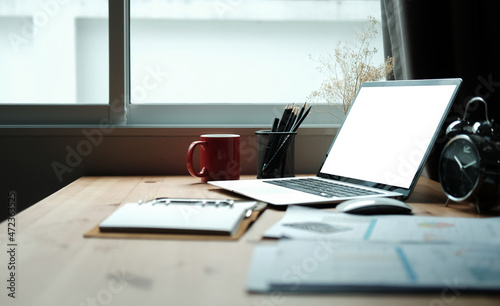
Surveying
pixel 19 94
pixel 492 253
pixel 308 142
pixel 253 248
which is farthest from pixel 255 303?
pixel 19 94

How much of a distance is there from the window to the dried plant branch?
0.16 feet

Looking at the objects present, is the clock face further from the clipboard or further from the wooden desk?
the clipboard

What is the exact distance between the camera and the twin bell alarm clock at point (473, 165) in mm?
896

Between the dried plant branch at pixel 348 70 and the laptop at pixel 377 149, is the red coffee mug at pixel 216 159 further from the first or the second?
the dried plant branch at pixel 348 70

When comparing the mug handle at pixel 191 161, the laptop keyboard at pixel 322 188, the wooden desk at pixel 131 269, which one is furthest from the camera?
the mug handle at pixel 191 161

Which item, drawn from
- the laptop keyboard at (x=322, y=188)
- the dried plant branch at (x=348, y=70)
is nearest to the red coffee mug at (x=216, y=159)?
the laptop keyboard at (x=322, y=188)

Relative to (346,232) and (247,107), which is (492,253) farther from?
(247,107)

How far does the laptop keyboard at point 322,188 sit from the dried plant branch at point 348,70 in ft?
1.12

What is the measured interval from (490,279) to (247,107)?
1167 mm

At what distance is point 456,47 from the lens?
1.37m

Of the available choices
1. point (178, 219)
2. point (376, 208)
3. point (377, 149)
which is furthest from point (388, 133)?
point (178, 219)

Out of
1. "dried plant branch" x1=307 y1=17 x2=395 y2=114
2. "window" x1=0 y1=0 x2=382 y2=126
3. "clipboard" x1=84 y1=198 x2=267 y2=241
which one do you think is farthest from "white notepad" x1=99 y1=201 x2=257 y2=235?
"window" x1=0 y1=0 x2=382 y2=126

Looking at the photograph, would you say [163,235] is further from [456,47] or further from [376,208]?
[456,47]

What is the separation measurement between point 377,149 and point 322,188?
17cm
